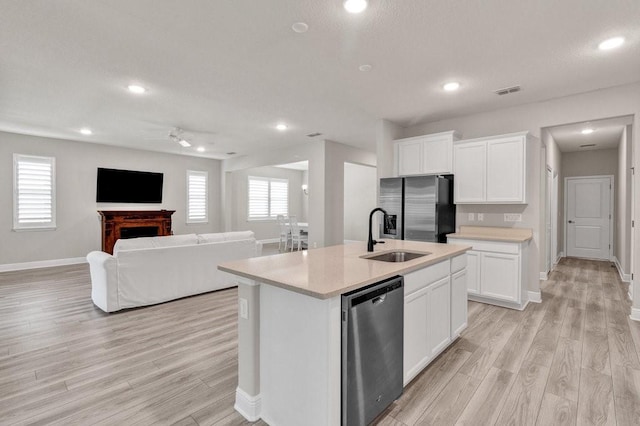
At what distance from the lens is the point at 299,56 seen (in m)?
3.00

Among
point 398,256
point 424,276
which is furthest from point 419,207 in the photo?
point 424,276

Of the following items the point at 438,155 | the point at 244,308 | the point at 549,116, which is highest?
the point at 549,116

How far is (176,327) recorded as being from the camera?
3373 mm

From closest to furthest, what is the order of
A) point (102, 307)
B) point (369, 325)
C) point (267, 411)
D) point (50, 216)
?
point (369, 325)
point (267, 411)
point (102, 307)
point (50, 216)

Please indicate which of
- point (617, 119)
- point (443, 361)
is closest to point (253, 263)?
point (443, 361)

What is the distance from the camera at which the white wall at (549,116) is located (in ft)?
11.9

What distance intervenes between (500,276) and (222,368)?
3.41m

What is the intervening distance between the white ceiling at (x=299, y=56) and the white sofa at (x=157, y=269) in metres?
1.99

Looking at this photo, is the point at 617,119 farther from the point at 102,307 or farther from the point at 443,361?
the point at 102,307

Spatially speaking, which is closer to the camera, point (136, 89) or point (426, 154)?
point (136, 89)

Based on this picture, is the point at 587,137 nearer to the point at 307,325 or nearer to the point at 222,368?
the point at 307,325

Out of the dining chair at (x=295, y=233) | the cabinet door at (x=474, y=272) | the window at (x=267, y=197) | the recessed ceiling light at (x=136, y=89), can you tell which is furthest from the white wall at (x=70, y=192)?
the cabinet door at (x=474, y=272)

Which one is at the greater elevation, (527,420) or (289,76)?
(289,76)

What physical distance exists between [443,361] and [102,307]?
3.93 m
